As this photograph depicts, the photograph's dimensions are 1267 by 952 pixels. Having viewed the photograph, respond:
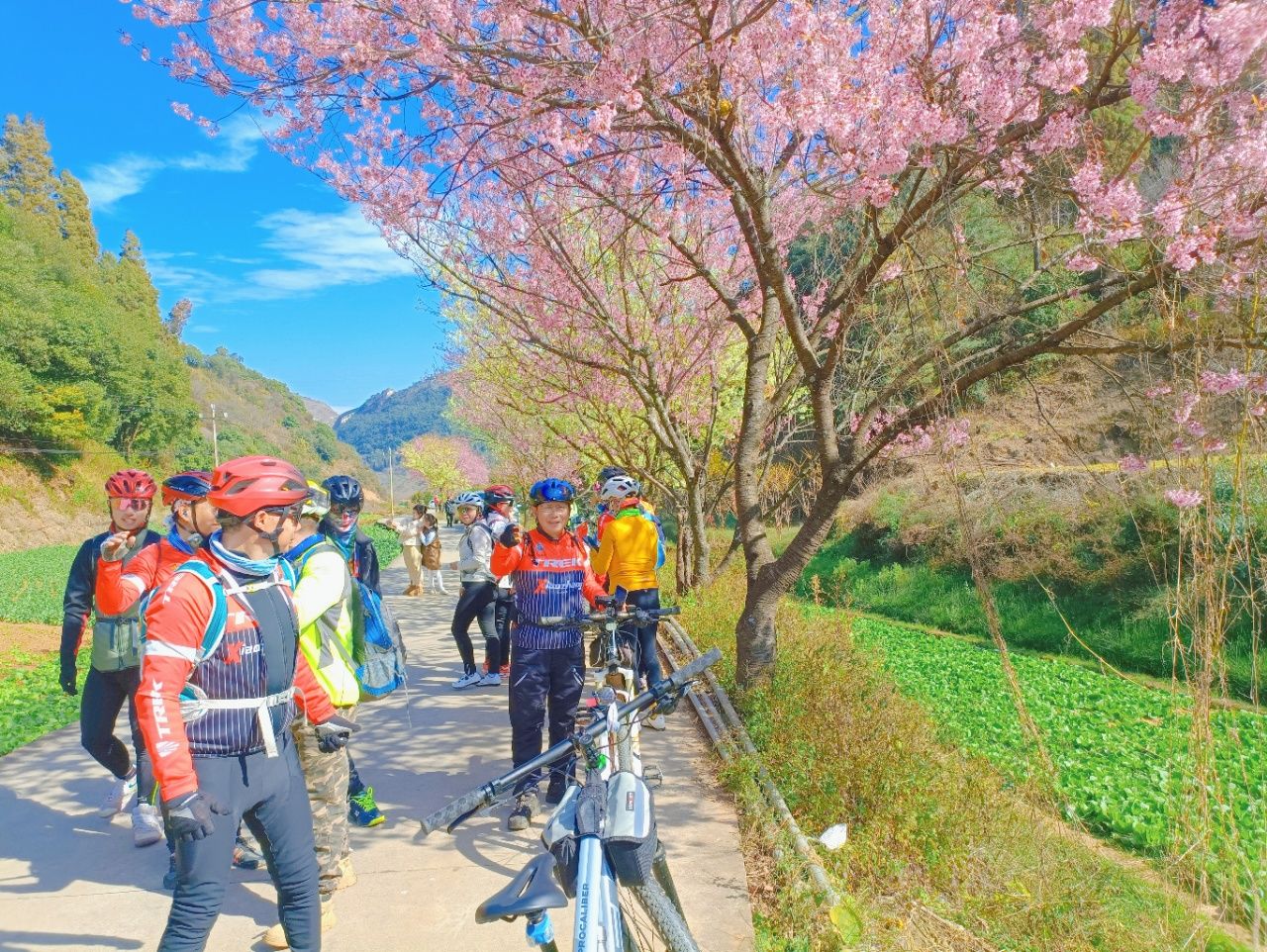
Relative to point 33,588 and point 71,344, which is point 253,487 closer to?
point 33,588

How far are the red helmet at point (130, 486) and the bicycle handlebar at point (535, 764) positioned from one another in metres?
2.83

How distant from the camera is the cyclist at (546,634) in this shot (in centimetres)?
462

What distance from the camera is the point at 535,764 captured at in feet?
7.80

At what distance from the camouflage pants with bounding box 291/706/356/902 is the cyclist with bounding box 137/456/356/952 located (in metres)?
0.71

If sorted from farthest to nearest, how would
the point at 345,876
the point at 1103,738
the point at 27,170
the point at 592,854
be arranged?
the point at 27,170 → the point at 1103,738 → the point at 345,876 → the point at 592,854

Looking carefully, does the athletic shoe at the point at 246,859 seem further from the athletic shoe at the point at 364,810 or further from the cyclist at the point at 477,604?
the cyclist at the point at 477,604

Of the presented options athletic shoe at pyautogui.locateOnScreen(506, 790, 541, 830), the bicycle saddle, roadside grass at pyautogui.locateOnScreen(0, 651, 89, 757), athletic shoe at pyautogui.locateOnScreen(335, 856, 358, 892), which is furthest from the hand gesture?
the bicycle saddle

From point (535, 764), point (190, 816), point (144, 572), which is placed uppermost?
point (144, 572)

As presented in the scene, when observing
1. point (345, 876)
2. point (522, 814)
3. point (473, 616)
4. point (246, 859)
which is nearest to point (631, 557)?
point (473, 616)

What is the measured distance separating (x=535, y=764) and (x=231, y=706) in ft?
3.72

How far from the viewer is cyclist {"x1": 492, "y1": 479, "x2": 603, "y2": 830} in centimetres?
462

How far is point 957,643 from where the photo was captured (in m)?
15.8

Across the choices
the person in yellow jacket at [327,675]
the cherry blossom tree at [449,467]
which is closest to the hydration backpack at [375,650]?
the person in yellow jacket at [327,675]

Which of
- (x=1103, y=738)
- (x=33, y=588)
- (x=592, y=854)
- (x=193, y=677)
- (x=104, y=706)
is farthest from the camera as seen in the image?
(x=33, y=588)
